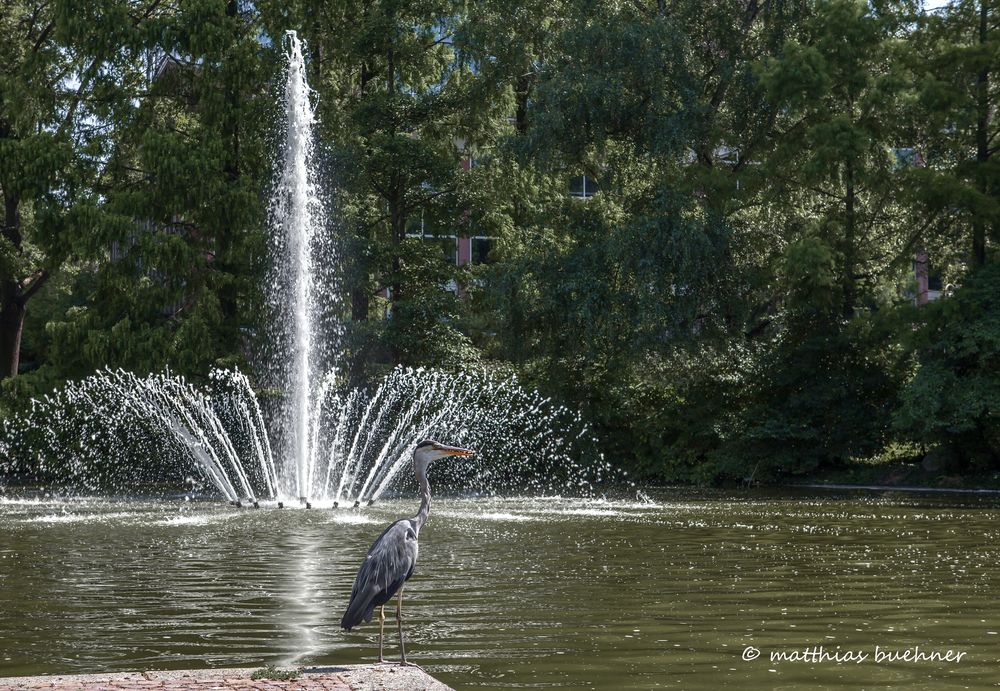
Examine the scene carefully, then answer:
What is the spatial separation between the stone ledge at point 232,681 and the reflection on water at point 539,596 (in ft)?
2.29

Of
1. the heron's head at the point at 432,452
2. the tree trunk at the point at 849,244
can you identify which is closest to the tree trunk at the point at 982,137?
the tree trunk at the point at 849,244

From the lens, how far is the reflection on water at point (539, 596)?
8.49 meters

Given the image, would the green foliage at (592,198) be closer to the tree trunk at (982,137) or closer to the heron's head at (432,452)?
the tree trunk at (982,137)

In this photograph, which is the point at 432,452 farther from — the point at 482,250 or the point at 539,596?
the point at 482,250

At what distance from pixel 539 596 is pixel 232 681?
4.54 meters

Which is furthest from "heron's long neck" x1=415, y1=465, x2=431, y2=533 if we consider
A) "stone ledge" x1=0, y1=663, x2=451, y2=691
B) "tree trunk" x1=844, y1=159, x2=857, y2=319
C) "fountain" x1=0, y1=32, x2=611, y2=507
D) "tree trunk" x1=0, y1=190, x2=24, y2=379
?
"tree trunk" x1=0, y1=190, x2=24, y2=379

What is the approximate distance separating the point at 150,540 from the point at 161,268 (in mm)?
19659

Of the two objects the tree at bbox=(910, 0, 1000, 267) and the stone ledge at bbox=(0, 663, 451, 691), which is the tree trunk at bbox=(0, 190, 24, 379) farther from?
the stone ledge at bbox=(0, 663, 451, 691)

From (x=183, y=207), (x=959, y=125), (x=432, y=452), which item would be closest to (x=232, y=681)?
(x=432, y=452)

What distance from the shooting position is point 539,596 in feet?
37.4

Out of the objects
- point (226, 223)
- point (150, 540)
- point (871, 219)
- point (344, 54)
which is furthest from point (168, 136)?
point (150, 540)

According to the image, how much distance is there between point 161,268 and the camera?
3534 cm

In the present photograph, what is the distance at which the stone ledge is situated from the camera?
704 cm

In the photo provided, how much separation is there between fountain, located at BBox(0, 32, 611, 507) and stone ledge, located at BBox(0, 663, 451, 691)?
73.6ft
